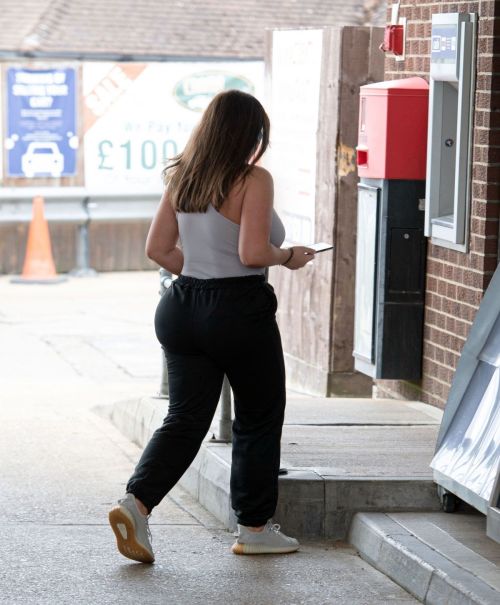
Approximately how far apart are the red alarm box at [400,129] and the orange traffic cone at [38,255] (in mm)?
8461

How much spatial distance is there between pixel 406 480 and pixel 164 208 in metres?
1.50

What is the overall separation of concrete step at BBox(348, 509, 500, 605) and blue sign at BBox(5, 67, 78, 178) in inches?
435

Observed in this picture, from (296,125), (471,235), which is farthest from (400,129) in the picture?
(296,125)

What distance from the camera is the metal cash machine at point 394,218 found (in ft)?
24.5

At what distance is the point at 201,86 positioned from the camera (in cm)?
1683

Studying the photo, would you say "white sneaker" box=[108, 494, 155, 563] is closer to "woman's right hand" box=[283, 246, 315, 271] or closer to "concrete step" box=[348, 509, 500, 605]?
"concrete step" box=[348, 509, 500, 605]

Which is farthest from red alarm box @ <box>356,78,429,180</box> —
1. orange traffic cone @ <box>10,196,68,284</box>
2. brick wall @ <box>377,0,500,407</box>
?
orange traffic cone @ <box>10,196,68,284</box>

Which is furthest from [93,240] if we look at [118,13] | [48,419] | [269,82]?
[48,419]

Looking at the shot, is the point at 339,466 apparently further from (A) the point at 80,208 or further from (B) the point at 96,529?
(A) the point at 80,208

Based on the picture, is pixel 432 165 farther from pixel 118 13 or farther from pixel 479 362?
pixel 118 13

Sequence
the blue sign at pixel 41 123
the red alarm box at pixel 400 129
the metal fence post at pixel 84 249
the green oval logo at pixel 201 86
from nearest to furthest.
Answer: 1. the red alarm box at pixel 400 129
2. the blue sign at pixel 41 123
3. the metal fence post at pixel 84 249
4. the green oval logo at pixel 201 86

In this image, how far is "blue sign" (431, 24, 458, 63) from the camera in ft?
22.8

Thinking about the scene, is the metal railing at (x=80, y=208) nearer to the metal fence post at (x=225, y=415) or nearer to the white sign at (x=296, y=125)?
the white sign at (x=296, y=125)

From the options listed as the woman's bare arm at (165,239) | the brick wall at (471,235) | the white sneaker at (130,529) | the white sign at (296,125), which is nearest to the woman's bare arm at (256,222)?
the woman's bare arm at (165,239)
